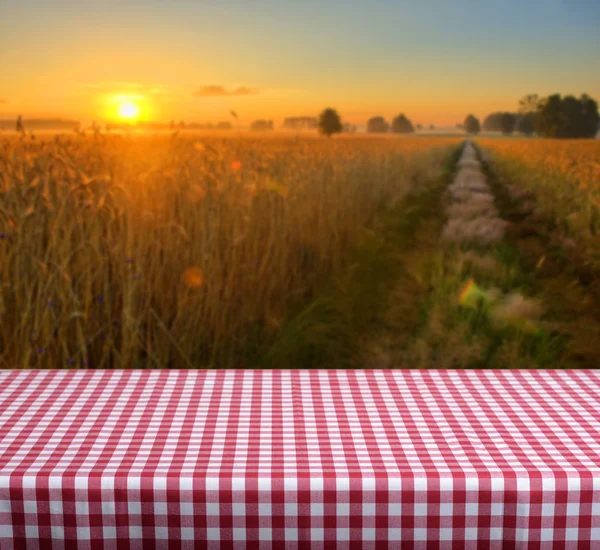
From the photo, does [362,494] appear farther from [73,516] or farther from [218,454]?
[73,516]

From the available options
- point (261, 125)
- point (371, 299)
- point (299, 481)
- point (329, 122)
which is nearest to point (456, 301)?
point (371, 299)

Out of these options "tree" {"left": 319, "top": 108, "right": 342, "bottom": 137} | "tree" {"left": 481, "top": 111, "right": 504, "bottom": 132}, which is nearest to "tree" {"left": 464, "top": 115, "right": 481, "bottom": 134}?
"tree" {"left": 481, "top": 111, "right": 504, "bottom": 132}

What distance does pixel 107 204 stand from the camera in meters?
3.08

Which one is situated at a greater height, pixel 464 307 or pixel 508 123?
pixel 508 123

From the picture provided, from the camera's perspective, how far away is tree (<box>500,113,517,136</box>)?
3.29 m

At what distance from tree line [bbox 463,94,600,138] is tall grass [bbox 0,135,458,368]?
0.87ft

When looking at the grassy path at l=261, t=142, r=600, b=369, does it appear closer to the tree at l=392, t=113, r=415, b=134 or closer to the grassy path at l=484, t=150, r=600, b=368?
the grassy path at l=484, t=150, r=600, b=368

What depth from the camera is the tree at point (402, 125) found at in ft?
10.8

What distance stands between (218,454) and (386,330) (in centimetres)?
217

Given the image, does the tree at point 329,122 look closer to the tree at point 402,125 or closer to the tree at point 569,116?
the tree at point 402,125

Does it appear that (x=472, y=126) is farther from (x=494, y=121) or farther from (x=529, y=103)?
(x=529, y=103)

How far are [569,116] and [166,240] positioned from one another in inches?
67.6

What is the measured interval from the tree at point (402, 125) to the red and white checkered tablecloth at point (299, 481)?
2.16 metres

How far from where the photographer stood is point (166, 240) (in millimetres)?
3104
